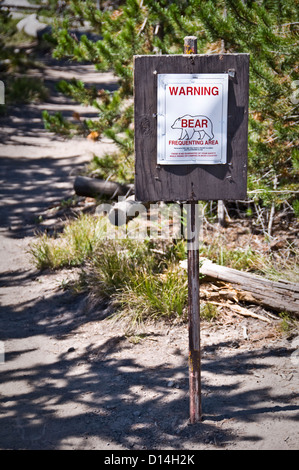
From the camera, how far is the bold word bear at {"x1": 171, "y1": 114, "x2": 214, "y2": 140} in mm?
3400

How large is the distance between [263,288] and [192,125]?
2.27 metres

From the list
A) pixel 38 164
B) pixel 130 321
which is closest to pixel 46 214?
pixel 38 164

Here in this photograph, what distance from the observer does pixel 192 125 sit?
11.2 ft

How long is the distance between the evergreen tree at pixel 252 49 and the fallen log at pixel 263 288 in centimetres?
90

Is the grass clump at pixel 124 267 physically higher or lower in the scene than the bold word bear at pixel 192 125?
lower

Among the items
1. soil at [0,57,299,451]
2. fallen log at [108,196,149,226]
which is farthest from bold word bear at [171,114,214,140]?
fallen log at [108,196,149,226]

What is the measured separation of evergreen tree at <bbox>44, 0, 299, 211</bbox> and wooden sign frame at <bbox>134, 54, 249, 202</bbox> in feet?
5.45

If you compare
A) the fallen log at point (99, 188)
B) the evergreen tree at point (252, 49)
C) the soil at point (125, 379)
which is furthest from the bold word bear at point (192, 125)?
the fallen log at point (99, 188)

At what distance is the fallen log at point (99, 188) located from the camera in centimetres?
846

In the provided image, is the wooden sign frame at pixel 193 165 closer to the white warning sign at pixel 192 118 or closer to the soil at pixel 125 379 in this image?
the white warning sign at pixel 192 118

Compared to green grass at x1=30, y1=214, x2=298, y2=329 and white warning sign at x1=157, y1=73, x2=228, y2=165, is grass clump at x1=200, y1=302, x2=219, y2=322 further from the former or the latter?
white warning sign at x1=157, y1=73, x2=228, y2=165

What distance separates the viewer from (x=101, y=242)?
677 cm
